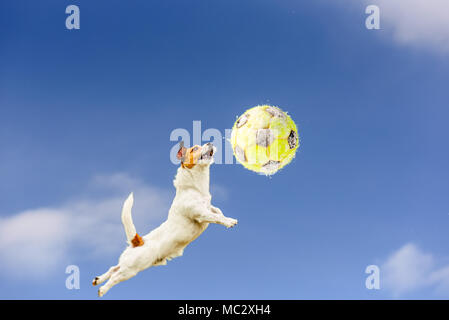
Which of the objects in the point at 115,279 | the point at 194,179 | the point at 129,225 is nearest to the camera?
the point at 115,279

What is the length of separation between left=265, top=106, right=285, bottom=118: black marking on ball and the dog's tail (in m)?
2.80

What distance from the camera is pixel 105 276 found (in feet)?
28.2

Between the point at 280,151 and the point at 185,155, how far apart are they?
5.46 feet

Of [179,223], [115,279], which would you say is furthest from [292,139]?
[115,279]

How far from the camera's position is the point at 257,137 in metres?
8.82

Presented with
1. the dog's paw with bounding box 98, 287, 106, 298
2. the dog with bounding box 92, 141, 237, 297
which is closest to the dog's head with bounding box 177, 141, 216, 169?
the dog with bounding box 92, 141, 237, 297

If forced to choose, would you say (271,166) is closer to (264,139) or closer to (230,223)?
(264,139)

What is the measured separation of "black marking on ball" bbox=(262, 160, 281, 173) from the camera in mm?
8938

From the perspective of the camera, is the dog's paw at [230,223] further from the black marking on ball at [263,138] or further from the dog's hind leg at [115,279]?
the dog's hind leg at [115,279]

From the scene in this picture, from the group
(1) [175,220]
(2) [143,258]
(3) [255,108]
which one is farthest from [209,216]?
(3) [255,108]

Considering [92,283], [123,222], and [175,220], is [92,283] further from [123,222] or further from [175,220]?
[175,220]

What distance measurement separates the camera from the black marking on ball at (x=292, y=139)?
8992 millimetres

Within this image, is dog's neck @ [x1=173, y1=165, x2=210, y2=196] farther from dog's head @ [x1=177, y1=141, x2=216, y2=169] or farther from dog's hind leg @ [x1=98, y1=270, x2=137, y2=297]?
dog's hind leg @ [x1=98, y1=270, x2=137, y2=297]

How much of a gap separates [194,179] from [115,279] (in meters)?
2.14
